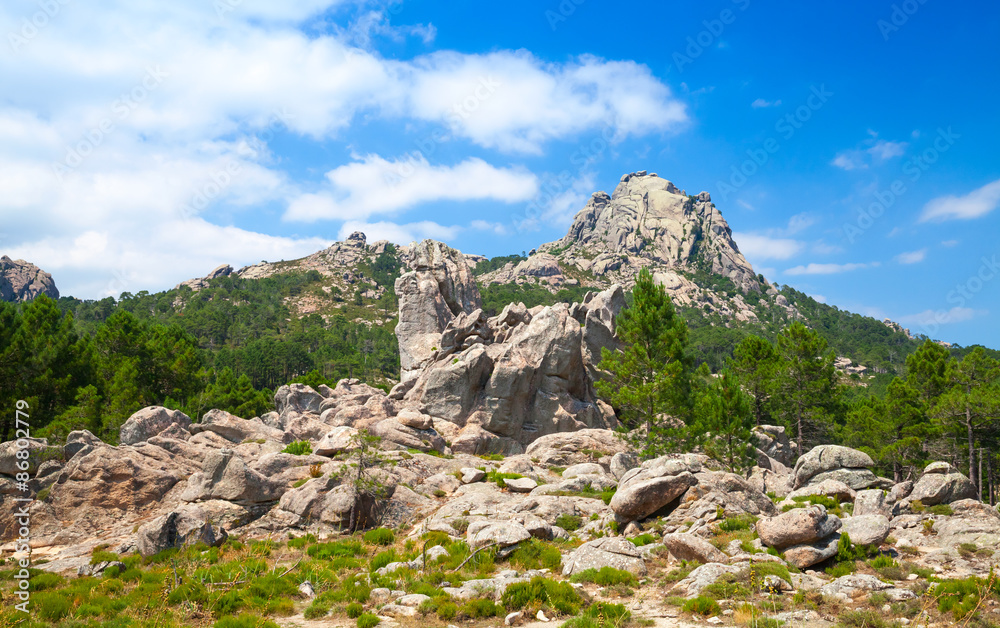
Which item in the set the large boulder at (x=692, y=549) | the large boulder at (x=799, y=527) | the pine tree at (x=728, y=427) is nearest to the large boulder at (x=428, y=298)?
the pine tree at (x=728, y=427)

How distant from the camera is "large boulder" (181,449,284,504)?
77.2 ft

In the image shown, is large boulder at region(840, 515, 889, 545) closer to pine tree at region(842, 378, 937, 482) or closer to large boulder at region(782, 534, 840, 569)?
large boulder at region(782, 534, 840, 569)

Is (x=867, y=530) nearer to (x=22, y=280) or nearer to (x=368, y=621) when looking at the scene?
(x=368, y=621)

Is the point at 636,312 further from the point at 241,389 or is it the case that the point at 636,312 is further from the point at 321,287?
the point at 321,287

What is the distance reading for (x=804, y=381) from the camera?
4400cm

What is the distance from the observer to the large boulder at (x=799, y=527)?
15727mm

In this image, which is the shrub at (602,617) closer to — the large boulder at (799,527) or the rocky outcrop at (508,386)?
the large boulder at (799,527)

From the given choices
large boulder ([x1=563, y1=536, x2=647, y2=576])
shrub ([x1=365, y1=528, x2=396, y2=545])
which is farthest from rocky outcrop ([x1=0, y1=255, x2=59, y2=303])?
large boulder ([x1=563, y1=536, x2=647, y2=576])

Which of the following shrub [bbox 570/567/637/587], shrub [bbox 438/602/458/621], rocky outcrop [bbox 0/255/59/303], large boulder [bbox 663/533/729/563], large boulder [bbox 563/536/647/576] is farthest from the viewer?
rocky outcrop [bbox 0/255/59/303]

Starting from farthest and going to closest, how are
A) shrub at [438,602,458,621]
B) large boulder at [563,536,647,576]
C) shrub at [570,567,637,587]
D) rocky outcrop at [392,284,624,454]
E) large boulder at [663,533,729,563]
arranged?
1. rocky outcrop at [392,284,624,454]
2. large boulder at [563,536,647,576]
3. large boulder at [663,533,729,563]
4. shrub at [570,567,637,587]
5. shrub at [438,602,458,621]

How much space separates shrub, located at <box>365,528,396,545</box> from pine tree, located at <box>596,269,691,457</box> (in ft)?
63.8

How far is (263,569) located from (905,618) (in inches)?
685

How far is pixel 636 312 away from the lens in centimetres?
4066

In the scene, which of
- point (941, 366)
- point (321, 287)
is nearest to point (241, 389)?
point (941, 366)
